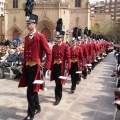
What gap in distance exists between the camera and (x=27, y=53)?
5.48 metres

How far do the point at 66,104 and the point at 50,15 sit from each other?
38.1 m

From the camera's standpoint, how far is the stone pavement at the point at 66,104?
19.1ft

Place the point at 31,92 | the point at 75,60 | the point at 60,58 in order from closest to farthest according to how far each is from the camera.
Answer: the point at 31,92, the point at 60,58, the point at 75,60

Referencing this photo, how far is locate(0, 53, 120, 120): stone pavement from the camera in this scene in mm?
5809

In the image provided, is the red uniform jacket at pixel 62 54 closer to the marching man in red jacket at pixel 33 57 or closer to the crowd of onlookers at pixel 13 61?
the marching man in red jacket at pixel 33 57

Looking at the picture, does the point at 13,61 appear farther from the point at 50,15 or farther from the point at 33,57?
the point at 50,15

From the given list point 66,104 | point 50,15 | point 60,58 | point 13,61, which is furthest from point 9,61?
point 50,15

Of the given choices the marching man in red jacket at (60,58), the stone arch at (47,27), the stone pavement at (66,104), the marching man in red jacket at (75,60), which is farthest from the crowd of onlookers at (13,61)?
the stone arch at (47,27)

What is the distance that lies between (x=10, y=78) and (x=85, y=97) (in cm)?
416

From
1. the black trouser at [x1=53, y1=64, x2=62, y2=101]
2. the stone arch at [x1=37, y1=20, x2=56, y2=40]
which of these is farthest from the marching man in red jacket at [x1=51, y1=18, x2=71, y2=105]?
the stone arch at [x1=37, y1=20, x2=56, y2=40]

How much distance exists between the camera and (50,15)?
143 ft

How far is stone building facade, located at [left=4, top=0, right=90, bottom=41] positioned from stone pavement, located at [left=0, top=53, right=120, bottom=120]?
34.8 meters

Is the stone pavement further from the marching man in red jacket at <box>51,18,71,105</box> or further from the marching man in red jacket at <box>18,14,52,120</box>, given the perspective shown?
the marching man in red jacket at <box>51,18,71,105</box>

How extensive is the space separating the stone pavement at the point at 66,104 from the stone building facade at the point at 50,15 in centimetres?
3476
